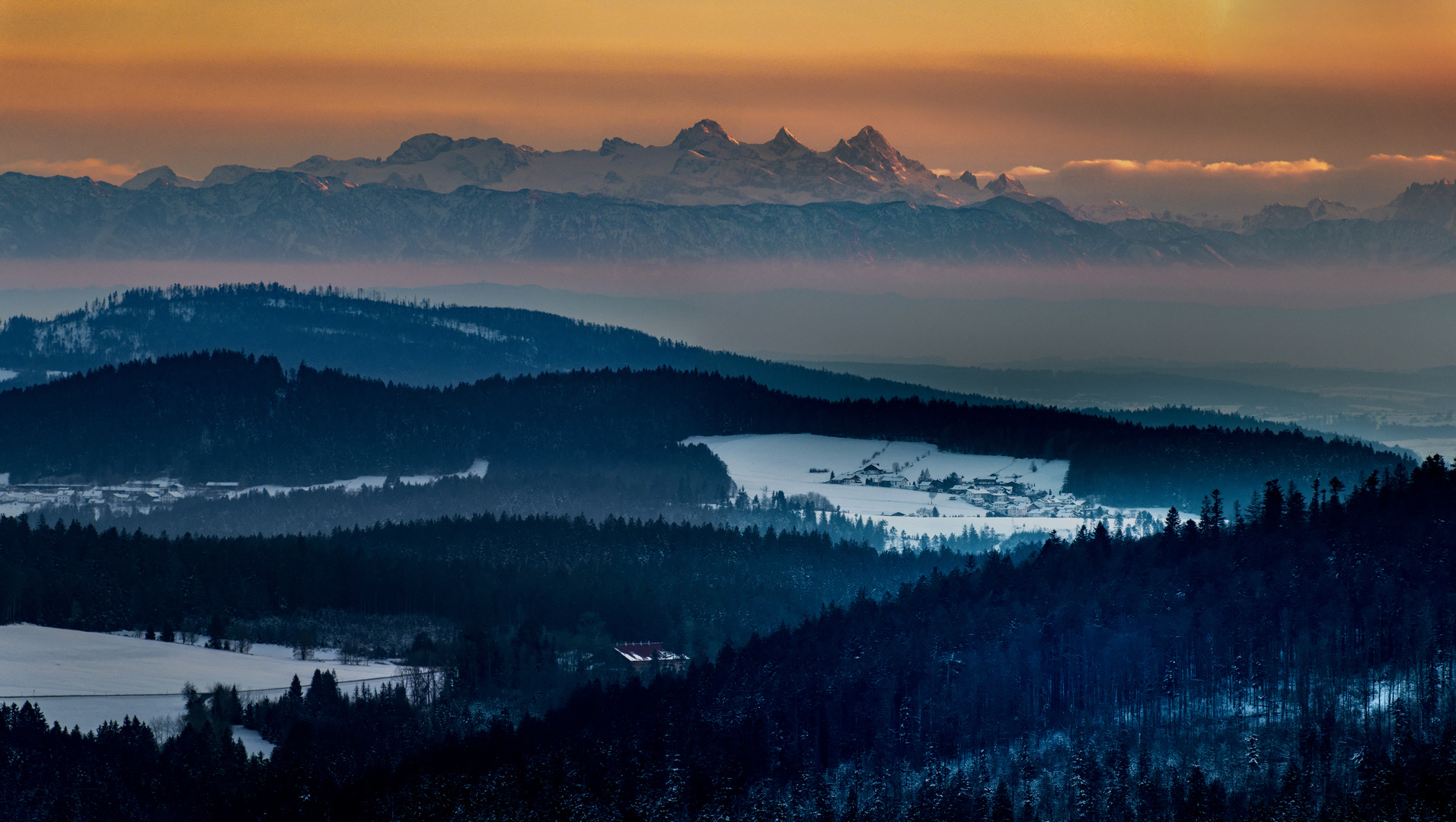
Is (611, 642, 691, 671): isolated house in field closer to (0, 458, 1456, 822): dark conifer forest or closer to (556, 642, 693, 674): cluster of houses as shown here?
(556, 642, 693, 674): cluster of houses

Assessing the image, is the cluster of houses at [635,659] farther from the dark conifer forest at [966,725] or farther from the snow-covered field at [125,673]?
the snow-covered field at [125,673]

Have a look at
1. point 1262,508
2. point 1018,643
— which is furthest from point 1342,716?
point 1262,508

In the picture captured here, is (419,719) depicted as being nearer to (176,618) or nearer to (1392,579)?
(176,618)

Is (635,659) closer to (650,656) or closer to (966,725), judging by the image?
(650,656)

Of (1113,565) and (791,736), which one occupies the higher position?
(1113,565)

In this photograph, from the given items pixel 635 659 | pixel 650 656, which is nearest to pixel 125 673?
pixel 635 659

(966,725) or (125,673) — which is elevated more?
(966,725)
